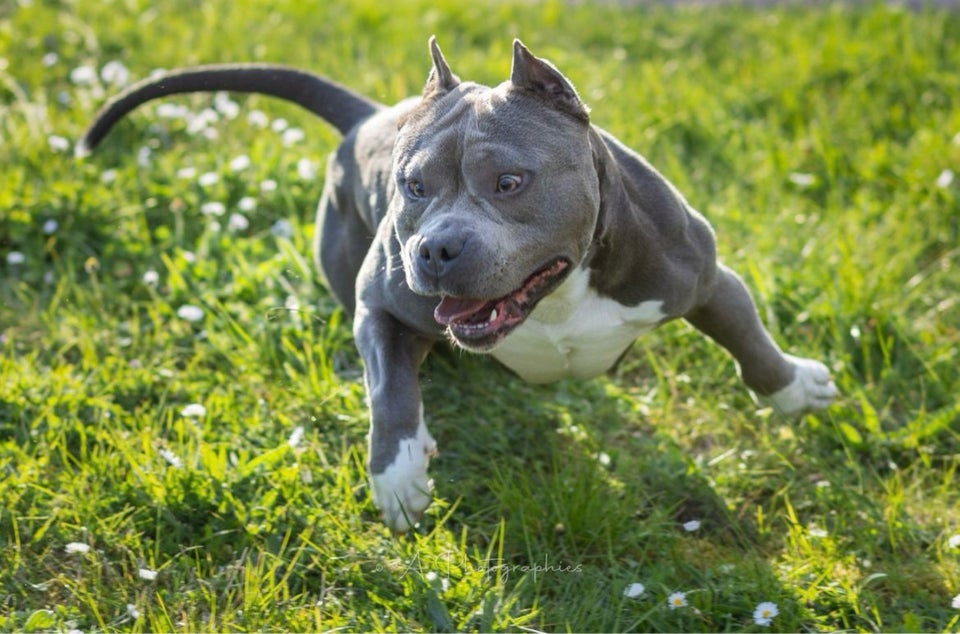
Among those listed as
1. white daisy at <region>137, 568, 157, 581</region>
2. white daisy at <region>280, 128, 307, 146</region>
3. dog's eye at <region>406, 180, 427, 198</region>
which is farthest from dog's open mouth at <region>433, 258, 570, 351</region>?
white daisy at <region>280, 128, 307, 146</region>

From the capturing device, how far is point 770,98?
6016 mm

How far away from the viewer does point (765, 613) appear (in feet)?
10.5

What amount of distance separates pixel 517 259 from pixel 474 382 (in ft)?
3.79

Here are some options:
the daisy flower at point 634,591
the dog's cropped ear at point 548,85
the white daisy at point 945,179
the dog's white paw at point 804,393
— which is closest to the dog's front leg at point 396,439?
the daisy flower at point 634,591

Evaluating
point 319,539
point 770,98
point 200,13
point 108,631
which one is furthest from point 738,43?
point 108,631

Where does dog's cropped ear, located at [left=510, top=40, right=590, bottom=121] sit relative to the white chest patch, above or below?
above

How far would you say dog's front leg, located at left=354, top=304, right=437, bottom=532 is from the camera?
3.45 m

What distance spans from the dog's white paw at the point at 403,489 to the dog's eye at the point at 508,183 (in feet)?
2.26

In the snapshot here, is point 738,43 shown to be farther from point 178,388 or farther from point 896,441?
point 178,388

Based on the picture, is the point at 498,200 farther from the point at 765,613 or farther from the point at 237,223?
the point at 237,223

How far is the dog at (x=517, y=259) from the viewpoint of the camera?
330 cm

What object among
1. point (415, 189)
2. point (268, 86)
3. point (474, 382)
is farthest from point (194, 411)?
point (268, 86)

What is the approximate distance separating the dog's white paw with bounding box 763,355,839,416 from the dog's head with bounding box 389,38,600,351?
3.02 feet

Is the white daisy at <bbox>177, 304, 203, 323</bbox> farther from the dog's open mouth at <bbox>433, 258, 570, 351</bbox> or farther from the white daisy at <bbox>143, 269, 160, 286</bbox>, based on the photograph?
the dog's open mouth at <bbox>433, 258, 570, 351</bbox>
